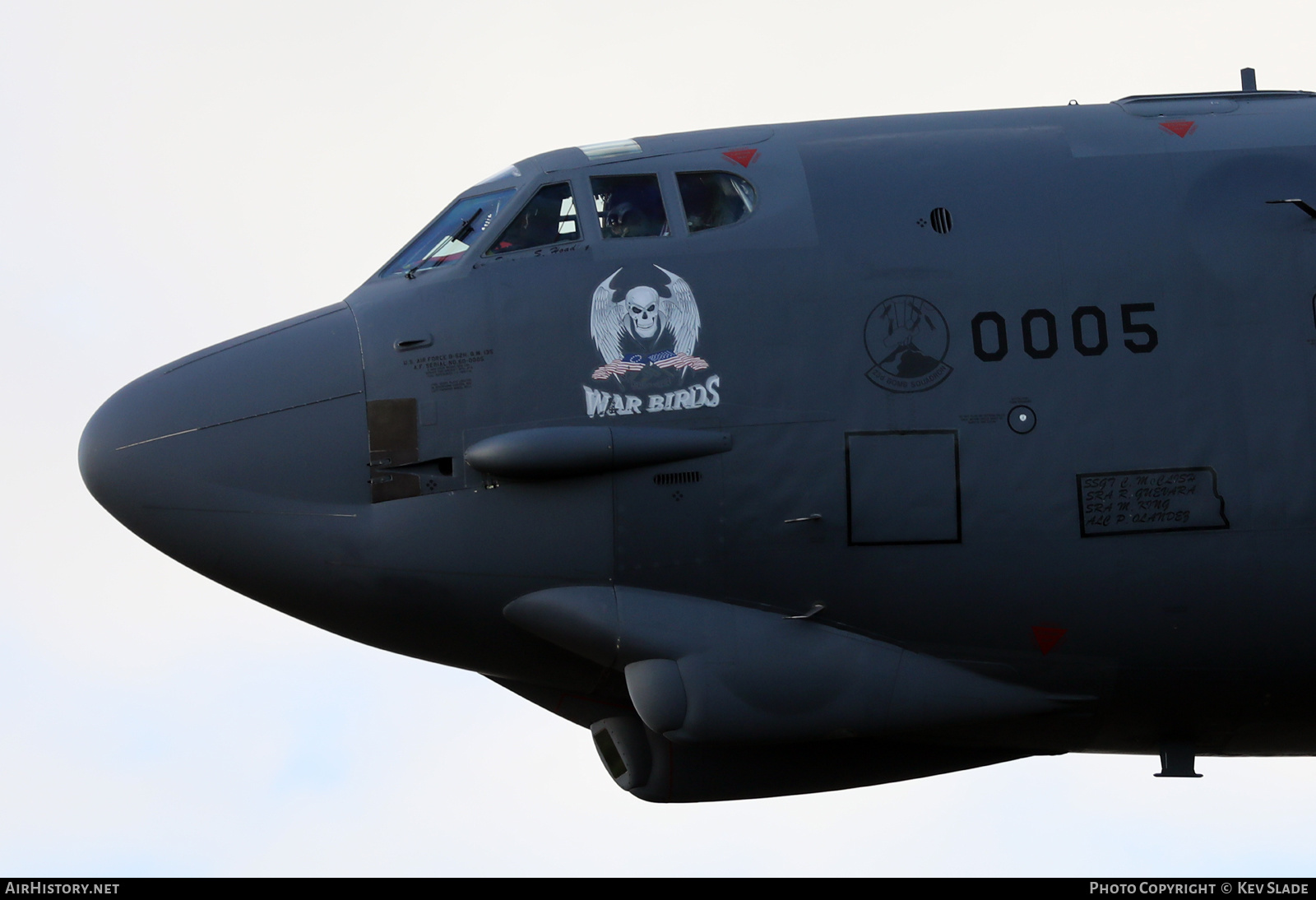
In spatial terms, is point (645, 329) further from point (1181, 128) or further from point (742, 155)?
point (1181, 128)

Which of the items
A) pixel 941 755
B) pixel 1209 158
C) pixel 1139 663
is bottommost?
pixel 941 755

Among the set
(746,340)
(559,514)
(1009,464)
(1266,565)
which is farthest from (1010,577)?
(559,514)

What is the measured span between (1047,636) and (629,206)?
3509mm

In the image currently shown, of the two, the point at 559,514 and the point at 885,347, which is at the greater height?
the point at 885,347

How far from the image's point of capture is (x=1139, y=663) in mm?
9391

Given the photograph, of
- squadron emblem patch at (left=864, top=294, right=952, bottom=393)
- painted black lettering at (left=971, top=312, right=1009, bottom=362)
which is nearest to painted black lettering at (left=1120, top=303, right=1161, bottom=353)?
painted black lettering at (left=971, top=312, right=1009, bottom=362)

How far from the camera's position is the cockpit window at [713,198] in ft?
31.8

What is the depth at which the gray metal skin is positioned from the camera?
9.20 metres

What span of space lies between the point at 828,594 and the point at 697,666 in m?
0.85

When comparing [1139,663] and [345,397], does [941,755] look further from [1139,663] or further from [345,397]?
[345,397]

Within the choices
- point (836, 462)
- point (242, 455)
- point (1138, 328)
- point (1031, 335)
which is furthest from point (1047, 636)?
point (242, 455)

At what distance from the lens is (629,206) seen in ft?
32.1

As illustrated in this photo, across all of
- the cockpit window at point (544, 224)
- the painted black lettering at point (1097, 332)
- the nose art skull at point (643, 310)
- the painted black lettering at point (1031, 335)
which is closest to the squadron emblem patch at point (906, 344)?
the painted black lettering at point (1031, 335)

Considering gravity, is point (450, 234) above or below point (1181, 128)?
below
